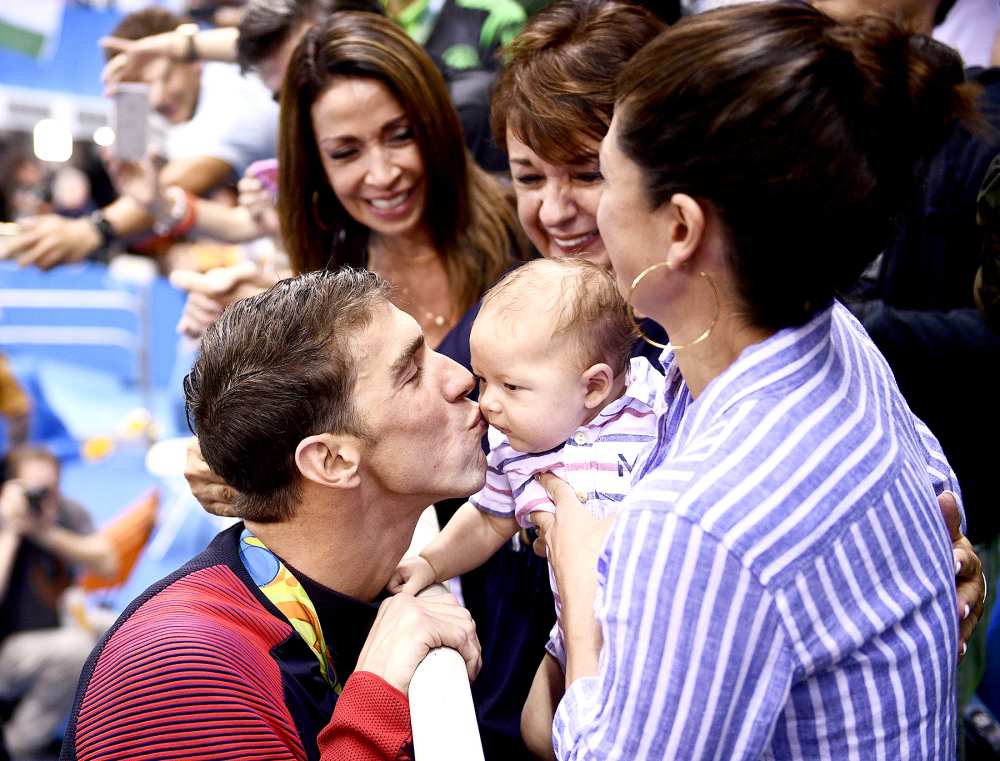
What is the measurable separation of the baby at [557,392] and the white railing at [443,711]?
314 mm

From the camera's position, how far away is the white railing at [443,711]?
133cm

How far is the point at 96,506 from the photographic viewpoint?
5105 mm

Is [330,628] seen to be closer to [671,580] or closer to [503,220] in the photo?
[671,580]

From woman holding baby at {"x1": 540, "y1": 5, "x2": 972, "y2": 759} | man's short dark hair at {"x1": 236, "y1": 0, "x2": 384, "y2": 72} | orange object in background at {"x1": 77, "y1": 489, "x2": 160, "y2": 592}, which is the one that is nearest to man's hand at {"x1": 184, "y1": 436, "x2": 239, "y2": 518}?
woman holding baby at {"x1": 540, "y1": 5, "x2": 972, "y2": 759}

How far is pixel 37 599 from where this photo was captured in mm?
3971

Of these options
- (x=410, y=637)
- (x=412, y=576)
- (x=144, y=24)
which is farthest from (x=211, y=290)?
(x=144, y=24)

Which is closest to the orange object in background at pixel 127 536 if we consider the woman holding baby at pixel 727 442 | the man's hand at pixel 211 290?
the man's hand at pixel 211 290

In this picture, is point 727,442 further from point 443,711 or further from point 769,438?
point 443,711

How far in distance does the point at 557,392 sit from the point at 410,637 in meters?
0.53

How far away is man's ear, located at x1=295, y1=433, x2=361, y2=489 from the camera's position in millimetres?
1815

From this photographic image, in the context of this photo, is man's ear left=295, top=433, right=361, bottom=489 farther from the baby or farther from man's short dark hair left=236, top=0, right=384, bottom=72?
man's short dark hair left=236, top=0, right=384, bottom=72

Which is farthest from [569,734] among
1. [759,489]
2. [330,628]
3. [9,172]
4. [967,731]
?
[9,172]

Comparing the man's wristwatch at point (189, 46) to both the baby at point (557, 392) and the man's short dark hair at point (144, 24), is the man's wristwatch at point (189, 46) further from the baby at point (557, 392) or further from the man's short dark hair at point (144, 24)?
the baby at point (557, 392)

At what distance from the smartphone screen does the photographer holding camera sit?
1275 mm
